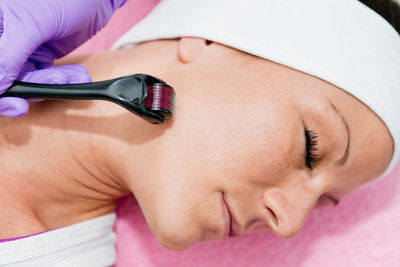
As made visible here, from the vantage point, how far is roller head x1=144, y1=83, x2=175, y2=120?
822 millimetres

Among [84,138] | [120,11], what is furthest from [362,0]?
[120,11]

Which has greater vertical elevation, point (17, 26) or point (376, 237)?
point (17, 26)

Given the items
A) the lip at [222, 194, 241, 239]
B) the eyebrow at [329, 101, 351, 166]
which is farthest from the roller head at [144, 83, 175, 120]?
the eyebrow at [329, 101, 351, 166]

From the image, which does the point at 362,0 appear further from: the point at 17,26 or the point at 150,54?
the point at 17,26

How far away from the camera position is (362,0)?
0.95 meters

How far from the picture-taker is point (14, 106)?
86 centimetres

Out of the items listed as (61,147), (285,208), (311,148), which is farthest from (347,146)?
(61,147)

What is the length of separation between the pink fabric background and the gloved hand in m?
0.49

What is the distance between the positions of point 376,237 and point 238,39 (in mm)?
770

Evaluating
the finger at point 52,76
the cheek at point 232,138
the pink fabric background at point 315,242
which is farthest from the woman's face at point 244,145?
the pink fabric background at point 315,242

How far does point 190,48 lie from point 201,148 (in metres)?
0.23

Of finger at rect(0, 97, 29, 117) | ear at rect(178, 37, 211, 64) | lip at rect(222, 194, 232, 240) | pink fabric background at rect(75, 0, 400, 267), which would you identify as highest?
ear at rect(178, 37, 211, 64)

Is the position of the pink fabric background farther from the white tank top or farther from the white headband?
the white headband

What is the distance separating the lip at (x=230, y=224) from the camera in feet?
2.97
